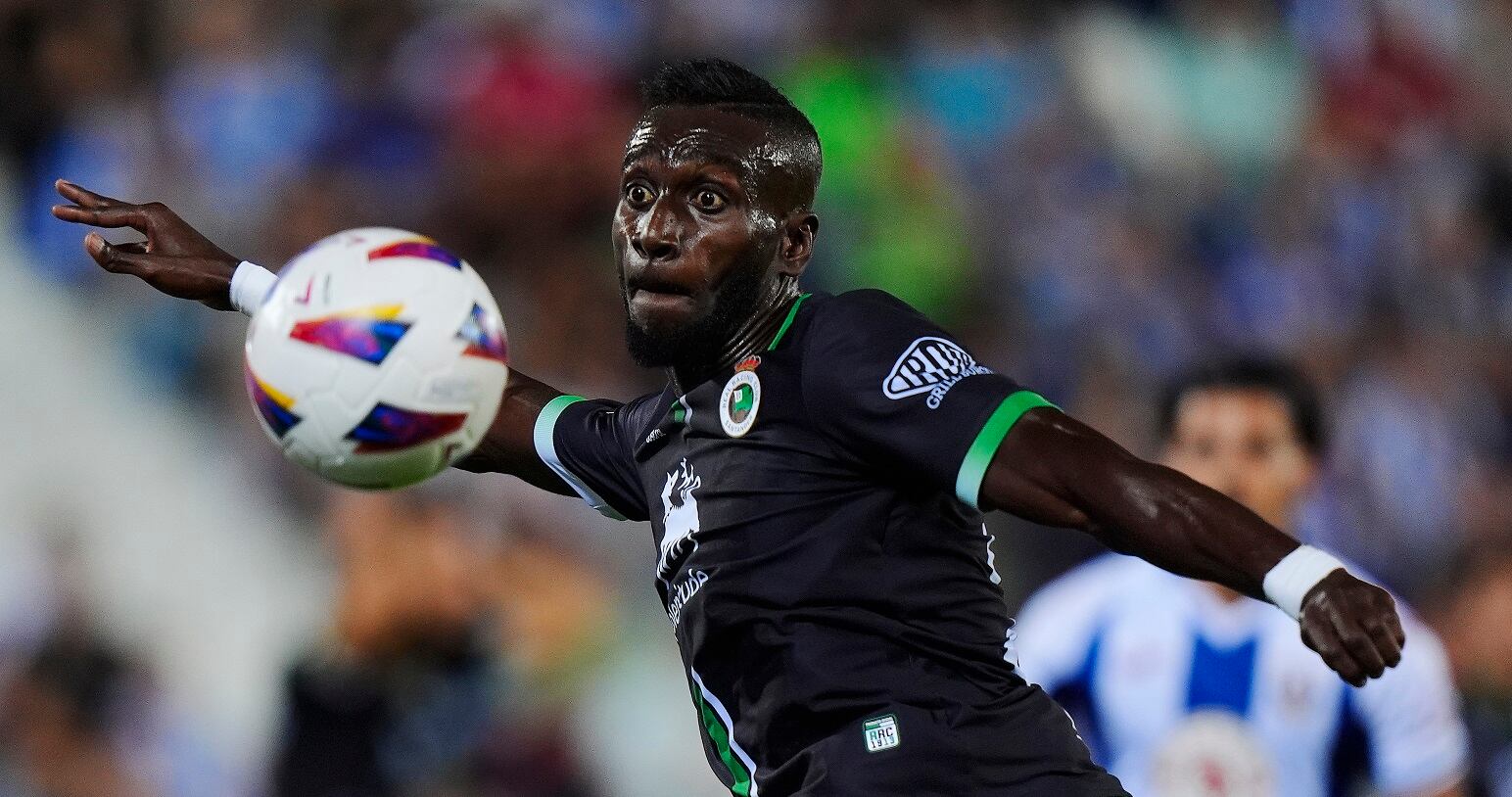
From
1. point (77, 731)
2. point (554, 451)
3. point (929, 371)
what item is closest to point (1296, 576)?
point (929, 371)

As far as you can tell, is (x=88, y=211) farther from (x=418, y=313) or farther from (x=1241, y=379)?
(x=1241, y=379)

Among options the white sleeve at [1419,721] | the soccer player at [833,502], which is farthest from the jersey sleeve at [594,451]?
the white sleeve at [1419,721]

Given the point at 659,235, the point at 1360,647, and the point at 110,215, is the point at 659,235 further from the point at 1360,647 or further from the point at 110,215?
the point at 1360,647

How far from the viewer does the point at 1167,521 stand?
2.86m

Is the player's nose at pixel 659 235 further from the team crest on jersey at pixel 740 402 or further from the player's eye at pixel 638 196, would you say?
the team crest on jersey at pixel 740 402

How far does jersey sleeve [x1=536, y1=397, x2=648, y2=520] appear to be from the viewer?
4.05 meters

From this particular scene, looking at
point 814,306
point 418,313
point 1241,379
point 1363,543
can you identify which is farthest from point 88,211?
point 1363,543

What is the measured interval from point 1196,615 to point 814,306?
2.61 meters

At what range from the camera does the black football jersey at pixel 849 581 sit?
322 cm

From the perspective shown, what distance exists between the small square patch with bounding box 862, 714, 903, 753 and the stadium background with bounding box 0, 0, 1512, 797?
3.49 meters

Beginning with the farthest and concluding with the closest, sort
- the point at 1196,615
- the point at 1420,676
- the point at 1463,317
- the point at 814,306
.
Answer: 1. the point at 1463,317
2. the point at 1196,615
3. the point at 1420,676
4. the point at 814,306

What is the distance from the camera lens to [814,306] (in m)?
3.44

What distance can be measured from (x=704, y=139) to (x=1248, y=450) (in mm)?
2687

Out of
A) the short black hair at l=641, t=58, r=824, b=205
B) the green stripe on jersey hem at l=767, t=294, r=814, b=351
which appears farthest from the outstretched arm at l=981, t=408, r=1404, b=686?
the short black hair at l=641, t=58, r=824, b=205
